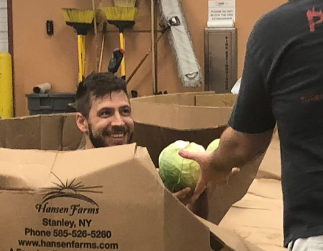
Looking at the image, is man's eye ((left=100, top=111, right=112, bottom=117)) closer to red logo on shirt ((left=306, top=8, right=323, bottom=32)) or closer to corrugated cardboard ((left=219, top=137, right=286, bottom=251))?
corrugated cardboard ((left=219, top=137, right=286, bottom=251))

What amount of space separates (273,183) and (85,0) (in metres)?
2.30

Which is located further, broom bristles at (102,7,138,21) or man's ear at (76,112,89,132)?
broom bristles at (102,7,138,21)

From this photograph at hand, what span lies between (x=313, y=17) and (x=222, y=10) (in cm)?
272

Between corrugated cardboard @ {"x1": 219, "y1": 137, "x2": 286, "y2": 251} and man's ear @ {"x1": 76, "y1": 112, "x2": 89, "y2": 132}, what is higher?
man's ear @ {"x1": 76, "y1": 112, "x2": 89, "y2": 132}

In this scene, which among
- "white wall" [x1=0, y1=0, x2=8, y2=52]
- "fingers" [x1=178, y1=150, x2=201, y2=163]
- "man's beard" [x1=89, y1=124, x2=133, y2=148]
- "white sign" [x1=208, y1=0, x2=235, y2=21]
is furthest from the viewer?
"white wall" [x1=0, y1=0, x2=8, y2=52]

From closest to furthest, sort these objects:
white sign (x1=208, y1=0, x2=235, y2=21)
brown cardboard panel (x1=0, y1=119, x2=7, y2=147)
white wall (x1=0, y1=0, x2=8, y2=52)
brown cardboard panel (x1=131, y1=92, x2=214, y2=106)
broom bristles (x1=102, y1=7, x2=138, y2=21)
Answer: brown cardboard panel (x1=0, y1=119, x2=7, y2=147) → brown cardboard panel (x1=131, y1=92, x2=214, y2=106) → broom bristles (x1=102, y1=7, x2=138, y2=21) → white sign (x1=208, y1=0, x2=235, y2=21) → white wall (x1=0, y1=0, x2=8, y2=52)

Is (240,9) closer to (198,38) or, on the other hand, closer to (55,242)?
(198,38)

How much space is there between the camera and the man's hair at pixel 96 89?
175 cm

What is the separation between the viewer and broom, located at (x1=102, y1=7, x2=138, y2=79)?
3279mm

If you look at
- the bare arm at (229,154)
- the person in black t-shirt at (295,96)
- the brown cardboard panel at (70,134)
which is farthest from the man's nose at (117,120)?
the person in black t-shirt at (295,96)

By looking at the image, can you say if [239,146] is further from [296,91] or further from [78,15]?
[78,15]

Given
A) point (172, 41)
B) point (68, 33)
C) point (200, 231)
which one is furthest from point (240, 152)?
point (68, 33)

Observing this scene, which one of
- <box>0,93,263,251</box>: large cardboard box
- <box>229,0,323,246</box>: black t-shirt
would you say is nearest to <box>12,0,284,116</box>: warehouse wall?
<box>0,93,263,251</box>: large cardboard box

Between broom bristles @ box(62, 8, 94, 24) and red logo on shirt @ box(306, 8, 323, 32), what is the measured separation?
2735mm
